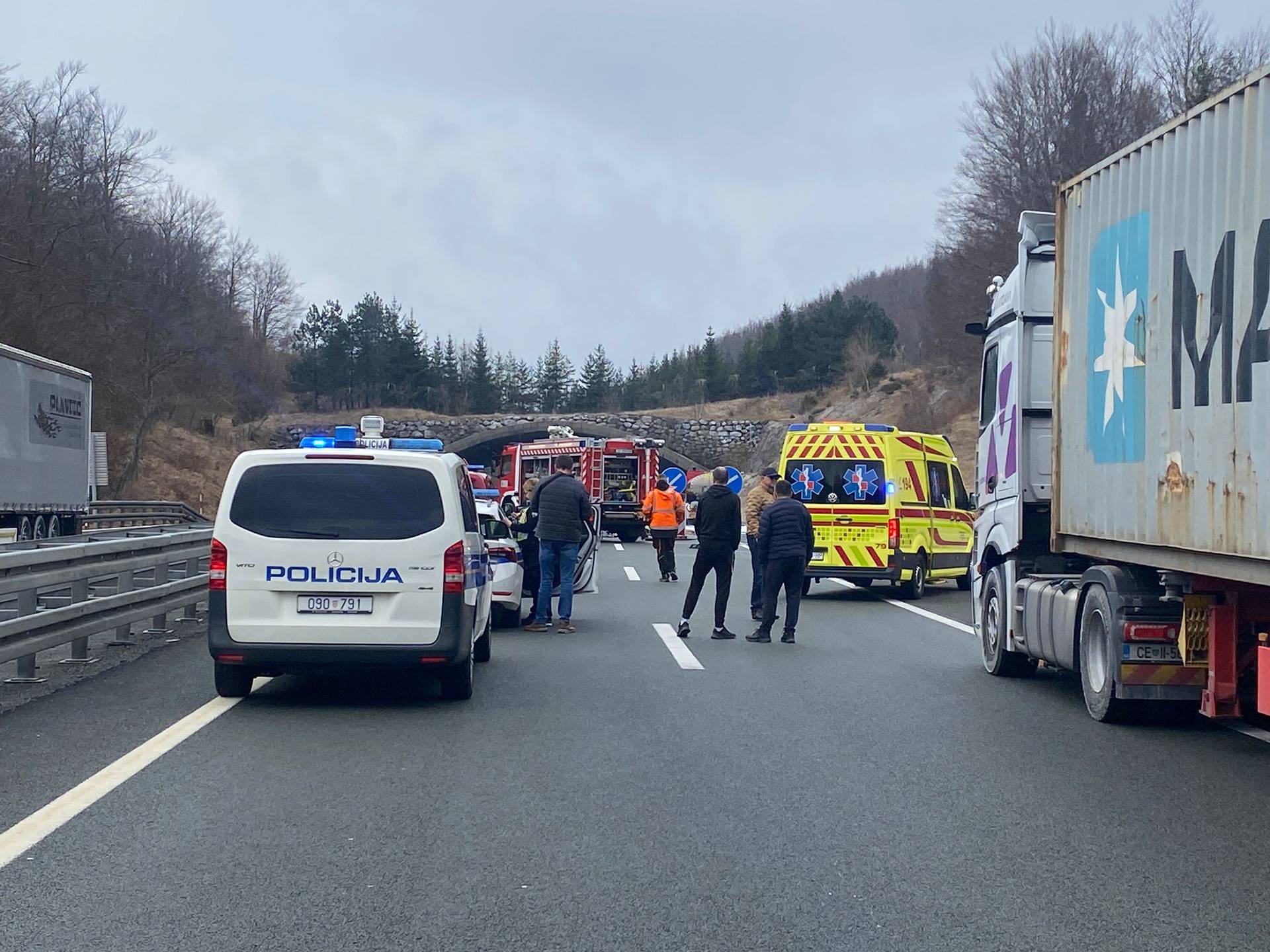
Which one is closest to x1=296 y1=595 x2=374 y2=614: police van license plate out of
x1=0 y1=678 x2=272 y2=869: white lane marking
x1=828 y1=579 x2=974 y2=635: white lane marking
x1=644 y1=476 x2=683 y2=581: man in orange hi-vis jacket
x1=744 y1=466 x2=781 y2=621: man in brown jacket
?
x1=0 y1=678 x2=272 y2=869: white lane marking

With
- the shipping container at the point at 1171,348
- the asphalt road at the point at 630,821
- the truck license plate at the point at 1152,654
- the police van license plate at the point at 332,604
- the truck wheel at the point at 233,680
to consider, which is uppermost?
the shipping container at the point at 1171,348

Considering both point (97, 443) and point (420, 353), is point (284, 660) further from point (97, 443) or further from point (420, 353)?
point (420, 353)

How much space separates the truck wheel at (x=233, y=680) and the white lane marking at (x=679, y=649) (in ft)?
12.0

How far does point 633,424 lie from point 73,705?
252ft

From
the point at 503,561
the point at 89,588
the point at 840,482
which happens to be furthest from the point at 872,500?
the point at 89,588

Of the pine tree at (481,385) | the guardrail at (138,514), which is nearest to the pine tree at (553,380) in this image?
the pine tree at (481,385)

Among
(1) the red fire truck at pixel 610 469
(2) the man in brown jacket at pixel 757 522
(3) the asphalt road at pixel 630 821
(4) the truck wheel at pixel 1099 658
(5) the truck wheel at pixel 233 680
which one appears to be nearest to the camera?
(3) the asphalt road at pixel 630 821

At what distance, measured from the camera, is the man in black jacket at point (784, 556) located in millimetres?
13859

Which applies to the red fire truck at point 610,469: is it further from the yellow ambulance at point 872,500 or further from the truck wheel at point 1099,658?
the truck wheel at point 1099,658

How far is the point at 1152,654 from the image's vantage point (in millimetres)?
8430

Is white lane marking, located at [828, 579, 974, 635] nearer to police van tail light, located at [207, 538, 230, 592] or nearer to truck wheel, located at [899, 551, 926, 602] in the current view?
truck wheel, located at [899, 551, 926, 602]

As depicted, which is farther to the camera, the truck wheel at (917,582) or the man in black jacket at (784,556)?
the truck wheel at (917,582)

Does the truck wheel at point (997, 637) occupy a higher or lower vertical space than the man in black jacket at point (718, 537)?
lower

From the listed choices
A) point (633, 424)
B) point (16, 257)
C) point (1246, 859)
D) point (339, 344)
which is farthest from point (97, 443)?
point (339, 344)
